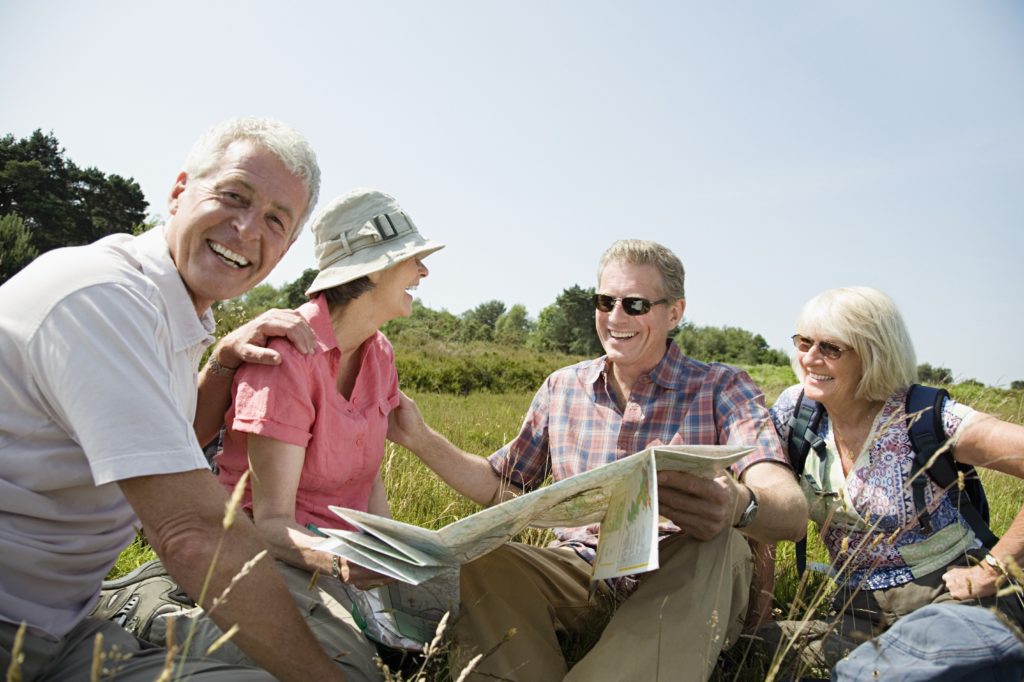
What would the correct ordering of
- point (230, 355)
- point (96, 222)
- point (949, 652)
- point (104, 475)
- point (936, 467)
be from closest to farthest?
point (104, 475), point (949, 652), point (230, 355), point (936, 467), point (96, 222)

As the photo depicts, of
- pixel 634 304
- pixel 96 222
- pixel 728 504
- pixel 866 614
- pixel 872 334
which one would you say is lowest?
pixel 866 614

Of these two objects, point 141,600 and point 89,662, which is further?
point 141,600

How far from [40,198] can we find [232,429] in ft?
112

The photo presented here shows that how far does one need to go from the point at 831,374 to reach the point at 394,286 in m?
1.91

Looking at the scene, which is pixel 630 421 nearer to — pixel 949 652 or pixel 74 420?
pixel 949 652

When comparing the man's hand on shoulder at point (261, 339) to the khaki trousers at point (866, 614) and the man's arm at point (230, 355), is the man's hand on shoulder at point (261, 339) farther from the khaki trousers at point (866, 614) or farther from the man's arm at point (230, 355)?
the khaki trousers at point (866, 614)

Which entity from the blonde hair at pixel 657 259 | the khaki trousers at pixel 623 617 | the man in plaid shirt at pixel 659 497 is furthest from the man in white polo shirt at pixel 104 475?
the blonde hair at pixel 657 259

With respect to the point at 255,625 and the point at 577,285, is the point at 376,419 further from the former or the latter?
the point at 577,285

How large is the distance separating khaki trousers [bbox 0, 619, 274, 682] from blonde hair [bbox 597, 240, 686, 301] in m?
2.33

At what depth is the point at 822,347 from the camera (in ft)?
10.3

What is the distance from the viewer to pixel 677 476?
210 cm

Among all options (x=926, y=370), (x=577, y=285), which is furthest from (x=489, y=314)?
(x=926, y=370)

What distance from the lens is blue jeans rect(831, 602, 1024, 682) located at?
6.39ft

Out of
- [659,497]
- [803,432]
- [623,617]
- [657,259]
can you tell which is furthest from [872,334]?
[623,617]
